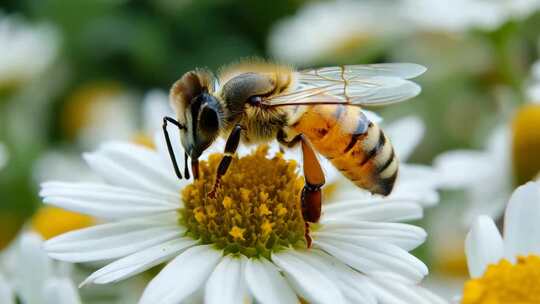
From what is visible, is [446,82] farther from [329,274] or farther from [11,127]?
[329,274]

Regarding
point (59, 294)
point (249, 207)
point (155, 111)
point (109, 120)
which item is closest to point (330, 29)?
point (109, 120)

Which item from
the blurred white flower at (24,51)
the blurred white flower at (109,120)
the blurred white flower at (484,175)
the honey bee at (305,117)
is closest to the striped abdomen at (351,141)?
the honey bee at (305,117)

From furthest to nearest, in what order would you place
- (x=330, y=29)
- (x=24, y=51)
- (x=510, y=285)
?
(x=330, y=29)
(x=24, y=51)
(x=510, y=285)

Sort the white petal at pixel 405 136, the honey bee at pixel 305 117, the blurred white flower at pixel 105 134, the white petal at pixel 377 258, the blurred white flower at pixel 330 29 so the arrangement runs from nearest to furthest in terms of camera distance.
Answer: the white petal at pixel 377 258 < the honey bee at pixel 305 117 < the white petal at pixel 405 136 < the blurred white flower at pixel 105 134 < the blurred white flower at pixel 330 29

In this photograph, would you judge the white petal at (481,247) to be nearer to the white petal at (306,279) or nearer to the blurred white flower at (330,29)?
the white petal at (306,279)

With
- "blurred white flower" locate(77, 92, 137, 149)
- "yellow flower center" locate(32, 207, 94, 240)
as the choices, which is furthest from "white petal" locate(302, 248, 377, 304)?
"blurred white flower" locate(77, 92, 137, 149)

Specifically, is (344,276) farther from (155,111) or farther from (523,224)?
(155,111)
